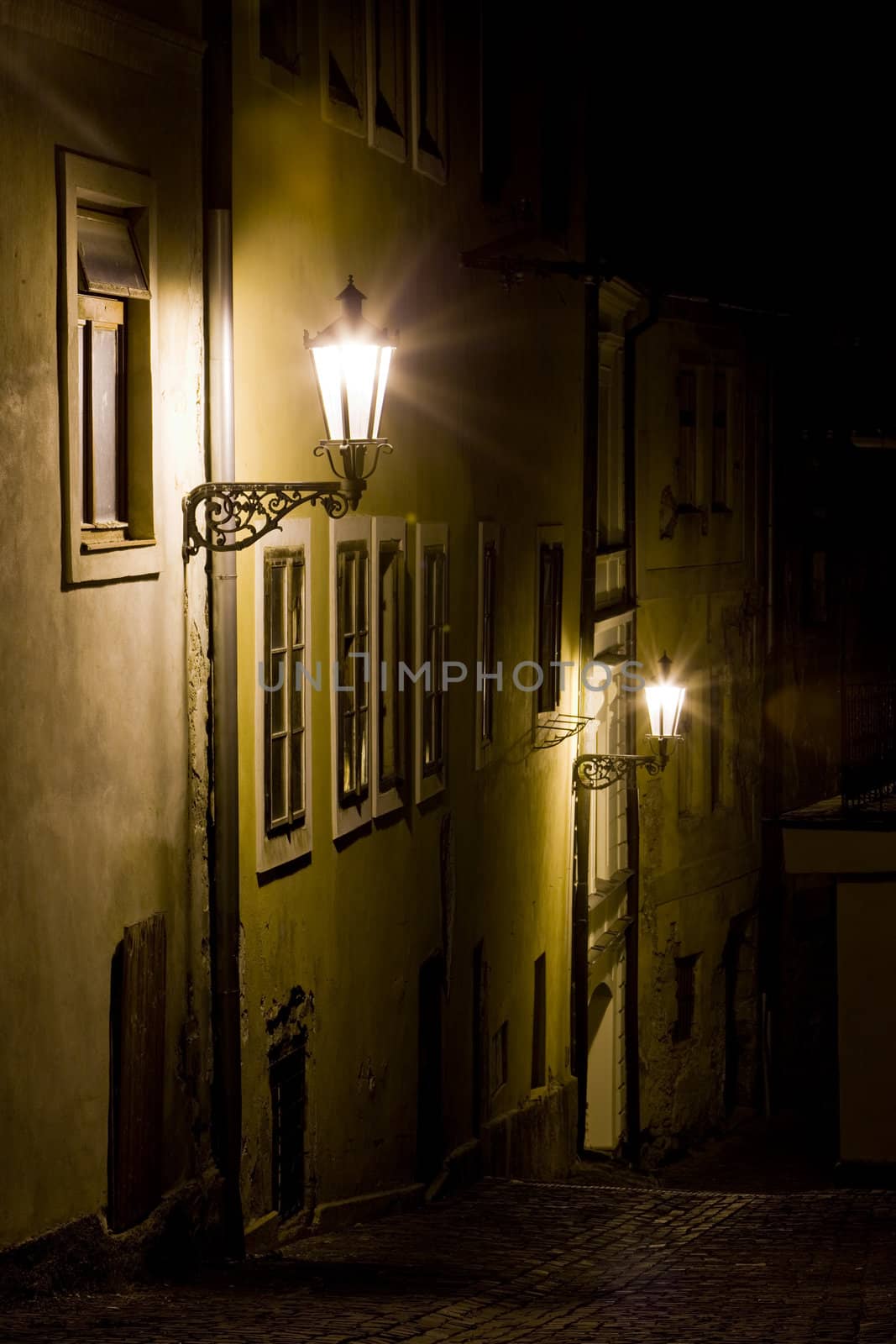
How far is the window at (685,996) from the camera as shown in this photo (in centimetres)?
2653

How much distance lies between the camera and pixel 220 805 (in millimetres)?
10359

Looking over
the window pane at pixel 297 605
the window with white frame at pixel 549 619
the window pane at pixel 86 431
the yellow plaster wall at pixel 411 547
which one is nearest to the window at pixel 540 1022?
the yellow plaster wall at pixel 411 547

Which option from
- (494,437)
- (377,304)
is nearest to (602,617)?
(494,437)

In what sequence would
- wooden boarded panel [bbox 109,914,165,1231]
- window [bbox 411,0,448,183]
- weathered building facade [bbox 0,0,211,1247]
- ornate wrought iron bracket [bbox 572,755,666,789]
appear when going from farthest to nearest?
ornate wrought iron bracket [bbox 572,755,666,789] < window [bbox 411,0,448,183] < wooden boarded panel [bbox 109,914,165,1231] < weathered building facade [bbox 0,0,211,1247]

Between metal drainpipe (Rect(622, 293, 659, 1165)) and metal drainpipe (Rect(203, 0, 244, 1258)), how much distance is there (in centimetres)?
1350

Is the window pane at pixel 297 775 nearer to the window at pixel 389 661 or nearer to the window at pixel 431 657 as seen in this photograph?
the window at pixel 389 661

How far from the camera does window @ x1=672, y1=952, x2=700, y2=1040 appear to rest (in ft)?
87.0

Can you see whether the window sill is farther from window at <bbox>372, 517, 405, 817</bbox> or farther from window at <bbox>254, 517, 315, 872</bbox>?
window at <bbox>372, 517, 405, 817</bbox>

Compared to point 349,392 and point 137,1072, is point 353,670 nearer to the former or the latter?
point 349,392

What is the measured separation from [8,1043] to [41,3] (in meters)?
4.12

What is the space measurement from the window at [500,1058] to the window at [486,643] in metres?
2.58

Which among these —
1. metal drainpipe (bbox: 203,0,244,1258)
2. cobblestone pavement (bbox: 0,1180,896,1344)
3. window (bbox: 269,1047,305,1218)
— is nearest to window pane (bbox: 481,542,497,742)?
cobblestone pavement (bbox: 0,1180,896,1344)

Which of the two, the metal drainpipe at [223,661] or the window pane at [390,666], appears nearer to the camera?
the metal drainpipe at [223,661]

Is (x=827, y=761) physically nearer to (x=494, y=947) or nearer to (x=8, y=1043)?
(x=494, y=947)
